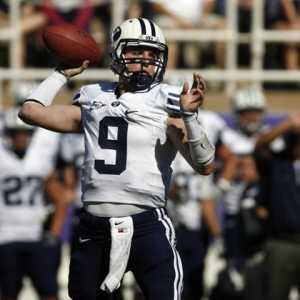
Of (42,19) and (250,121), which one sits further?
(42,19)

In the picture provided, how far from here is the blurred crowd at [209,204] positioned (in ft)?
20.6

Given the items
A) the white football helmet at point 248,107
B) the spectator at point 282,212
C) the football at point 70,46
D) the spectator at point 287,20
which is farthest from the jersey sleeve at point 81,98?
the spectator at point 287,20

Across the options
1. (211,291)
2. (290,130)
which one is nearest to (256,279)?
(211,291)

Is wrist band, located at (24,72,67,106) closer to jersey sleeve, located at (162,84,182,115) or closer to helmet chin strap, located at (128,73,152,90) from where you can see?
helmet chin strap, located at (128,73,152,90)

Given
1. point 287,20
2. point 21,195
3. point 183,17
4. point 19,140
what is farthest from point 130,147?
point 287,20

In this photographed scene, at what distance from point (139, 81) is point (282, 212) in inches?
98.6

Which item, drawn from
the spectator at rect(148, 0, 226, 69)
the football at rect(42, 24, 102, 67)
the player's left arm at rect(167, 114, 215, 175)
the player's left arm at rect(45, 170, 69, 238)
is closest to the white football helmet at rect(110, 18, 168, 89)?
the football at rect(42, 24, 102, 67)

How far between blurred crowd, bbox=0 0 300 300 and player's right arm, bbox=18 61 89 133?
2211 millimetres

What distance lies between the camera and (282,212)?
6250 mm

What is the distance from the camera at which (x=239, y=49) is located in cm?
911

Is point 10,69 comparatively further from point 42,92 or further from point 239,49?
point 42,92

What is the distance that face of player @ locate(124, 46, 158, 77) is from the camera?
13.4ft

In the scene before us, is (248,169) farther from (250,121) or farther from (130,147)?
(130,147)

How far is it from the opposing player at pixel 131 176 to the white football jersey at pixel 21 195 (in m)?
2.45
